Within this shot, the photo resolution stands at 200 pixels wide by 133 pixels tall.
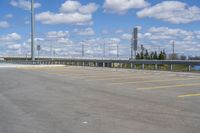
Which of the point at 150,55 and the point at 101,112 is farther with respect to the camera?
the point at 150,55

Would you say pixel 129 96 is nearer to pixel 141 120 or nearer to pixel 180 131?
pixel 141 120

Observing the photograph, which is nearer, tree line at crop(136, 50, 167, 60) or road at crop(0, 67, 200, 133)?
road at crop(0, 67, 200, 133)

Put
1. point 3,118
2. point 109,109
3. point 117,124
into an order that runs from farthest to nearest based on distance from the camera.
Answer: point 109,109
point 3,118
point 117,124

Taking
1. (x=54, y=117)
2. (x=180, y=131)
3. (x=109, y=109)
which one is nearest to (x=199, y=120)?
(x=180, y=131)

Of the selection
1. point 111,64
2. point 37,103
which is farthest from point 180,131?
point 111,64

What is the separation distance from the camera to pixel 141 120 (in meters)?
8.48

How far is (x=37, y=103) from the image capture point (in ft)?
37.6

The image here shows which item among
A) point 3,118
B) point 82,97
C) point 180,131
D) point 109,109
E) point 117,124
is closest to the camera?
point 180,131

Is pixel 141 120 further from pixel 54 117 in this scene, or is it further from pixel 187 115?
pixel 54 117

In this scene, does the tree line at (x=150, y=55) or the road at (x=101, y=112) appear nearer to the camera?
the road at (x=101, y=112)

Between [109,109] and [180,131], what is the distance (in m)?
3.06

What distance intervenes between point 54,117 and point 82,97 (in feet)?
12.7

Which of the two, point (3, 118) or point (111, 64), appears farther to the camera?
point (111, 64)

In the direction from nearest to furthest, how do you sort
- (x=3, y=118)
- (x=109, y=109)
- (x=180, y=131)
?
(x=180, y=131)
(x=3, y=118)
(x=109, y=109)
